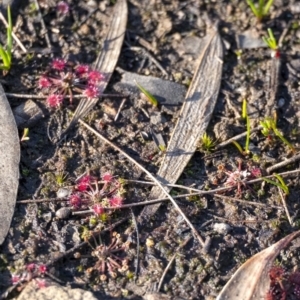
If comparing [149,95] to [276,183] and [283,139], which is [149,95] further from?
[276,183]

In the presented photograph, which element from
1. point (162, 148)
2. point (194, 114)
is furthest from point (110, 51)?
point (162, 148)

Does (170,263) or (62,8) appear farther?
(62,8)

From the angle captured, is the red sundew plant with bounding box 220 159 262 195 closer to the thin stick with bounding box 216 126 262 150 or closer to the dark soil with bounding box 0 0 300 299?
the dark soil with bounding box 0 0 300 299

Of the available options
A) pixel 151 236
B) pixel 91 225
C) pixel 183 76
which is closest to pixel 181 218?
pixel 151 236

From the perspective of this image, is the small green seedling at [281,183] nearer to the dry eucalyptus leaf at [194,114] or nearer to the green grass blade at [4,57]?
the dry eucalyptus leaf at [194,114]

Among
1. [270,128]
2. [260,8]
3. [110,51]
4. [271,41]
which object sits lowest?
[270,128]

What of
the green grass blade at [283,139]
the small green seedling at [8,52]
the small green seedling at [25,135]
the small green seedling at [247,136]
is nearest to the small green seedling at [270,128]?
the green grass blade at [283,139]
